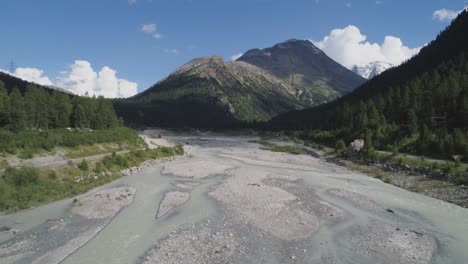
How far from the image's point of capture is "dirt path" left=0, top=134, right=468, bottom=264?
66.8 ft

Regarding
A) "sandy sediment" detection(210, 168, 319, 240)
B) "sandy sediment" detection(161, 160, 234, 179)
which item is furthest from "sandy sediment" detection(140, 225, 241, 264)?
"sandy sediment" detection(161, 160, 234, 179)

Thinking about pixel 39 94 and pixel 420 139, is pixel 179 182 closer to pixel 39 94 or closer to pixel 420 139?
pixel 420 139

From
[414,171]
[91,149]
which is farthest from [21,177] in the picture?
[414,171]

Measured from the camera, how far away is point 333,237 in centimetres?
2372

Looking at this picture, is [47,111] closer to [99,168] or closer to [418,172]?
[99,168]

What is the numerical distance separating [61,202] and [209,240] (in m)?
18.8

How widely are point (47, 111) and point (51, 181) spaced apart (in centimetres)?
5508

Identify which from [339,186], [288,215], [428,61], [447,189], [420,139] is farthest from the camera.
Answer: [428,61]

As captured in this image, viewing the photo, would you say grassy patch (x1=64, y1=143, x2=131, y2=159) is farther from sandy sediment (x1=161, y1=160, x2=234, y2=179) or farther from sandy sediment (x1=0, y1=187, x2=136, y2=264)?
sandy sediment (x1=0, y1=187, x2=136, y2=264)

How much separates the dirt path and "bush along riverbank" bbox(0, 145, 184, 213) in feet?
8.73

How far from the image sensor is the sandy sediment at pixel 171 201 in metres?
31.3

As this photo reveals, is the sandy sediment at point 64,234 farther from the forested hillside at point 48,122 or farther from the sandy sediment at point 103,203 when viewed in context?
the forested hillside at point 48,122

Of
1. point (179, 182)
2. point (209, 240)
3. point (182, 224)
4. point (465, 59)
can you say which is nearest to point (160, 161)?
point (179, 182)

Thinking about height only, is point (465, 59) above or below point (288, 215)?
above
